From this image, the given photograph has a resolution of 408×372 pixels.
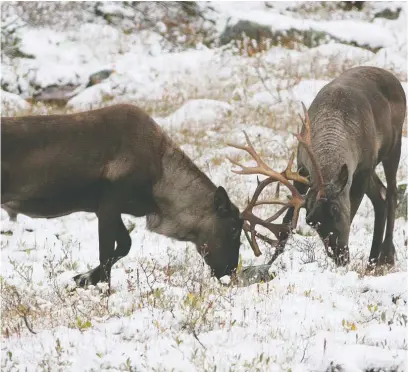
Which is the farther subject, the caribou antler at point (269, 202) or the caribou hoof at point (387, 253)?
the caribou hoof at point (387, 253)

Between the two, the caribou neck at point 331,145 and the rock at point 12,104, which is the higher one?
the caribou neck at point 331,145

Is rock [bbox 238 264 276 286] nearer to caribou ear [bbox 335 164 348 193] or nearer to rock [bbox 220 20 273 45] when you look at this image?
caribou ear [bbox 335 164 348 193]

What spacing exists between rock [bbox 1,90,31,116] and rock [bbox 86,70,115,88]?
1.83 meters

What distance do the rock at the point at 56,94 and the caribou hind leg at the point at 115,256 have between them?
29.5 ft

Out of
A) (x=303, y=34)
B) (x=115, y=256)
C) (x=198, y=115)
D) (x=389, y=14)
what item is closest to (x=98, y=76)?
(x=198, y=115)

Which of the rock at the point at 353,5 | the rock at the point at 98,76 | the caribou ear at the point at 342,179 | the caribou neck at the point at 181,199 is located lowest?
the rock at the point at 98,76

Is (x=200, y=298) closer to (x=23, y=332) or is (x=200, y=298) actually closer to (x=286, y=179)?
(x=23, y=332)

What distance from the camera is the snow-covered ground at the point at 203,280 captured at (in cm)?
477

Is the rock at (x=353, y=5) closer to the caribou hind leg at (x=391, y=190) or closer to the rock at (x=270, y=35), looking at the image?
the rock at (x=270, y=35)

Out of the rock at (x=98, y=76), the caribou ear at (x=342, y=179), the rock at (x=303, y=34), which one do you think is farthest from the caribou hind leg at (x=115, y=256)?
the rock at (x=303, y=34)

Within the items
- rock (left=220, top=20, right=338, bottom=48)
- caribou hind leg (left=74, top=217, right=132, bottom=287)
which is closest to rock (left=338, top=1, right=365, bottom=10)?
rock (left=220, top=20, right=338, bottom=48)

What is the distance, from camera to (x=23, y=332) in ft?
16.8

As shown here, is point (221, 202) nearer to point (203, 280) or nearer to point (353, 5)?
point (203, 280)

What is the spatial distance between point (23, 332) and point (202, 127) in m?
8.65
